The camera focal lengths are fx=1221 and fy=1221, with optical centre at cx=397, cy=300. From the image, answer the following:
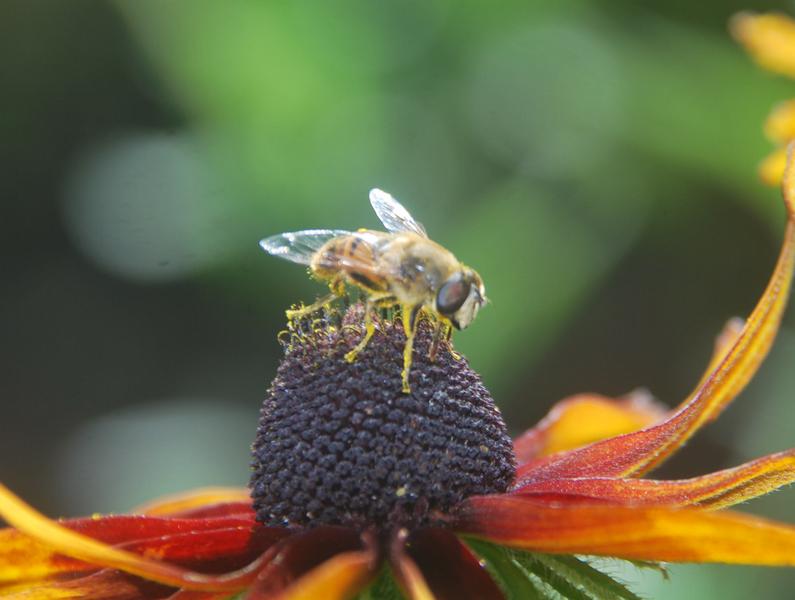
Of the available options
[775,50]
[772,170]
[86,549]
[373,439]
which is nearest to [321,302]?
[373,439]

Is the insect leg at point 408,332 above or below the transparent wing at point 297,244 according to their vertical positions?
below

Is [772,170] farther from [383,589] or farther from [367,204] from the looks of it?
[367,204]

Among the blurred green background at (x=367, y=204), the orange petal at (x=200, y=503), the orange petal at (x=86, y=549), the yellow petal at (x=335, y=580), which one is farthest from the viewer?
the blurred green background at (x=367, y=204)

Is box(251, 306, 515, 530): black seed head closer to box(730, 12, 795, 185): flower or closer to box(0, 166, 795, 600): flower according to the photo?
box(0, 166, 795, 600): flower

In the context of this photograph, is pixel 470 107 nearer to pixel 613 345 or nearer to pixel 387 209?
pixel 613 345

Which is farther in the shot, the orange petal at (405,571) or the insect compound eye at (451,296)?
the insect compound eye at (451,296)

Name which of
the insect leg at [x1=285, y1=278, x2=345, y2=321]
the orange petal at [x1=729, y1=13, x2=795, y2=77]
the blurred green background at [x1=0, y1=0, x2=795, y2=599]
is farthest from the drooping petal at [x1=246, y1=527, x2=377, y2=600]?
the blurred green background at [x1=0, y1=0, x2=795, y2=599]

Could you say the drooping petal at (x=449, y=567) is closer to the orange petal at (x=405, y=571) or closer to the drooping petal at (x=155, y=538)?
the orange petal at (x=405, y=571)

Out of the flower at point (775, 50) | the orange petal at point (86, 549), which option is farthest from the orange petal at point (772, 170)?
the orange petal at point (86, 549)
